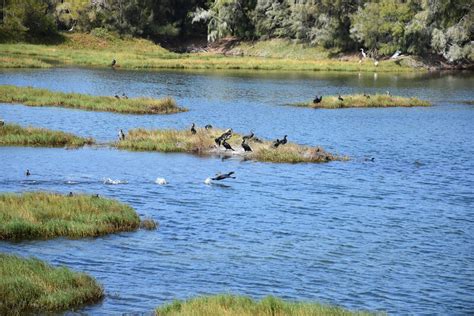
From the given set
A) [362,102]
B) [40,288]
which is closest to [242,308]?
[40,288]

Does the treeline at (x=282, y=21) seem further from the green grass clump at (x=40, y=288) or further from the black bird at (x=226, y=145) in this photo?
the green grass clump at (x=40, y=288)

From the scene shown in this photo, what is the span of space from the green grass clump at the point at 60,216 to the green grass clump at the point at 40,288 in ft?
14.0

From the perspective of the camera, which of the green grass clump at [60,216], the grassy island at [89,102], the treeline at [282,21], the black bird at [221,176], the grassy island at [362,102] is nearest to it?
the green grass clump at [60,216]

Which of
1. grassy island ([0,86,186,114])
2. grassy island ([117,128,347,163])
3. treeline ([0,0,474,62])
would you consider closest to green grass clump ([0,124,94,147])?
grassy island ([117,128,347,163])

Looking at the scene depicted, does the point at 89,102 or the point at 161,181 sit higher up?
the point at 89,102

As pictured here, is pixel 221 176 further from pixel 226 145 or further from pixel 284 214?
pixel 226 145

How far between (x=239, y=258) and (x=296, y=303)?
536 cm

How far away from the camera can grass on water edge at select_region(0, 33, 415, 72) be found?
10594cm

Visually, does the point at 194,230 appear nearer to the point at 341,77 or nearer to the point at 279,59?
the point at 341,77

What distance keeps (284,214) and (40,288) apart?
13.4 meters

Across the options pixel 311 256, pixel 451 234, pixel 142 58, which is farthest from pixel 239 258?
pixel 142 58

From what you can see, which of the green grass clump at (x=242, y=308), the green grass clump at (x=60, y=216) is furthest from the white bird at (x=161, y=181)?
the green grass clump at (x=242, y=308)

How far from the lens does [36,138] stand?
44594 mm

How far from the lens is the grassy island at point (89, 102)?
61.2 m
